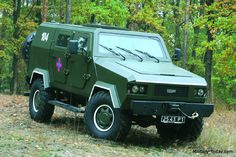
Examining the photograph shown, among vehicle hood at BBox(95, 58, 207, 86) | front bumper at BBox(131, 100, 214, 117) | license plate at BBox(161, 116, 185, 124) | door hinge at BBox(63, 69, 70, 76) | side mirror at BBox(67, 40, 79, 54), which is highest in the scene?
side mirror at BBox(67, 40, 79, 54)

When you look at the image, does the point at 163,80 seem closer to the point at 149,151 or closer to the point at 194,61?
the point at 149,151

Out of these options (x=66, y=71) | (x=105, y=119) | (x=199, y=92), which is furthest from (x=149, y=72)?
(x=66, y=71)

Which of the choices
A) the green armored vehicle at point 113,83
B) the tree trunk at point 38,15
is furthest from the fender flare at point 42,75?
the tree trunk at point 38,15

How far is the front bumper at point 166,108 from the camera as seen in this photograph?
8.09 m

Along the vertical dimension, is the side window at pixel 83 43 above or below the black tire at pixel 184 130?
above

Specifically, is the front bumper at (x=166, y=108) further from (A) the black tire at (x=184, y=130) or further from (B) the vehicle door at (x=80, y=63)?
(B) the vehicle door at (x=80, y=63)

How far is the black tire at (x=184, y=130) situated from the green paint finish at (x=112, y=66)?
1.95 feet

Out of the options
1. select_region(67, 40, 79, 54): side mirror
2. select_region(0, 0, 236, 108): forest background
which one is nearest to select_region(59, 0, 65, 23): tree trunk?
select_region(0, 0, 236, 108): forest background

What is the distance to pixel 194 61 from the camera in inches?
1391

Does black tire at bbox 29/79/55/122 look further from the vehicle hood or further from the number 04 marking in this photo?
the vehicle hood

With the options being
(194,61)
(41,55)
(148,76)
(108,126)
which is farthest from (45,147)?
(194,61)

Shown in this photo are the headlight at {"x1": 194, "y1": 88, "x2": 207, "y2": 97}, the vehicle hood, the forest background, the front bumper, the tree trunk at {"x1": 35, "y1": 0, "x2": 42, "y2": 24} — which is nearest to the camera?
the front bumper

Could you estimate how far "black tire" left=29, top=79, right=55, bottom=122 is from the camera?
10.8 metres

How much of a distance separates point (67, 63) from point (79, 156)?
12.3ft
